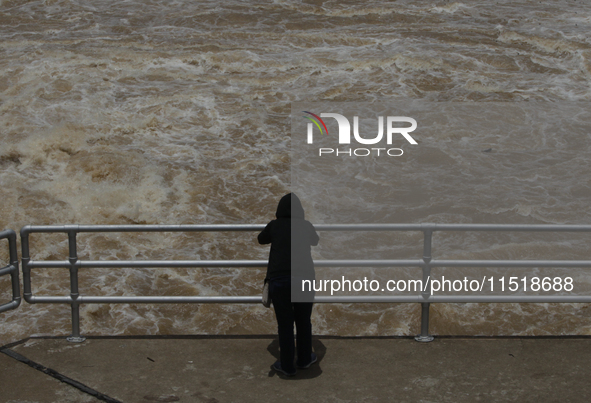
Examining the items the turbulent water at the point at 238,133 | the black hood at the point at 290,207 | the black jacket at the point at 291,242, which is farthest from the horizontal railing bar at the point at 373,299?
the turbulent water at the point at 238,133

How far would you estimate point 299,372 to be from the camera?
16.2 ft

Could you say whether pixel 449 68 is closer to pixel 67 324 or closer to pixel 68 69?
pixel 68 69

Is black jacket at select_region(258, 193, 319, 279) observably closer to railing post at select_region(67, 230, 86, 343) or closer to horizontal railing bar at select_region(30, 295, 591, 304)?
horizontal railing bar at select_region(30, 295, 591, 304)

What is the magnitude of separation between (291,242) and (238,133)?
12.4m

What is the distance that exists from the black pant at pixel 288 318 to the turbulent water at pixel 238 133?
524cm

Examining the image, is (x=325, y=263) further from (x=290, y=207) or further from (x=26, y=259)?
(x=26, y=259)

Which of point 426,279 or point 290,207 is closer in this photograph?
point 290,207

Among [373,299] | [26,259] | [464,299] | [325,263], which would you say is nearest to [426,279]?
[464,299]

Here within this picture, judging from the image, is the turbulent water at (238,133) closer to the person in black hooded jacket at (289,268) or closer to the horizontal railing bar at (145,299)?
the horizontal railing bar at (145,299)

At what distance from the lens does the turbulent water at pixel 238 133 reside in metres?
10.7

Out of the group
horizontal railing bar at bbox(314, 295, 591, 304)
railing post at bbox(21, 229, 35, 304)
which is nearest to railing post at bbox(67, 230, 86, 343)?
railing post at bbox(21, 229, 35, 304)

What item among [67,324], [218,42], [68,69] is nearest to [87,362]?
[67,324]

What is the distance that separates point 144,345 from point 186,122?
1258 cm

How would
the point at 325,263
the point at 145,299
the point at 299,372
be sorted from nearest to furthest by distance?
the point at 299,372
the point at 325,263
the point at 145,299
